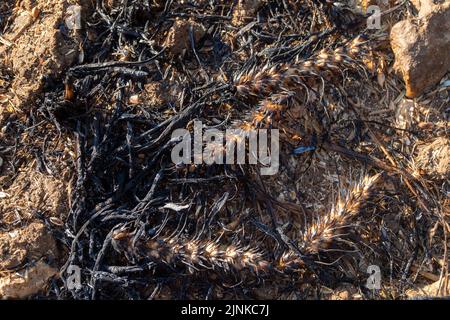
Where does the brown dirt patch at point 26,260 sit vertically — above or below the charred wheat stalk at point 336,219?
below

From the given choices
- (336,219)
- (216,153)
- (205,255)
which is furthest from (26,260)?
(336,219)

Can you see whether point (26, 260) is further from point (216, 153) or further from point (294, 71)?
point (294, 71)

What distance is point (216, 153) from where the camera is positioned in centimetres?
268

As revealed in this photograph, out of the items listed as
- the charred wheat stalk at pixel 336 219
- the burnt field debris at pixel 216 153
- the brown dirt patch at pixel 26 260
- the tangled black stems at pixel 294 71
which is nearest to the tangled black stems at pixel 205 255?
the burnt field debris at pixel 216 153

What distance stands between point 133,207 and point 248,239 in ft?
1.93

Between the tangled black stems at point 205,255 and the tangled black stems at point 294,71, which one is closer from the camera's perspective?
the tangled black stems at point 205,255

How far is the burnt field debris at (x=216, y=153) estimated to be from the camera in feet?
8.90

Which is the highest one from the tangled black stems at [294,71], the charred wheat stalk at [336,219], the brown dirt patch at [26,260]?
the tangled black stems at [294,71]

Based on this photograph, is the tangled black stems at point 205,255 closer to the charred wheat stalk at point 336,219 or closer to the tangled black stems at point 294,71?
the charred wheat stalk at point 336,219

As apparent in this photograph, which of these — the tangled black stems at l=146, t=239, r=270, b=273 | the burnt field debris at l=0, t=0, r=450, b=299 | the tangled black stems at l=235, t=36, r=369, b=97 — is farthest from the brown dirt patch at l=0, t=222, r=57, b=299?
the tangled black stems at l=235, t=36, r=369, b=97

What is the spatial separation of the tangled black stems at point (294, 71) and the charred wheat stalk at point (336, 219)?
58cm

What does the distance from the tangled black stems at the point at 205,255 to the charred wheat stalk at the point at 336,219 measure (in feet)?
0.82
